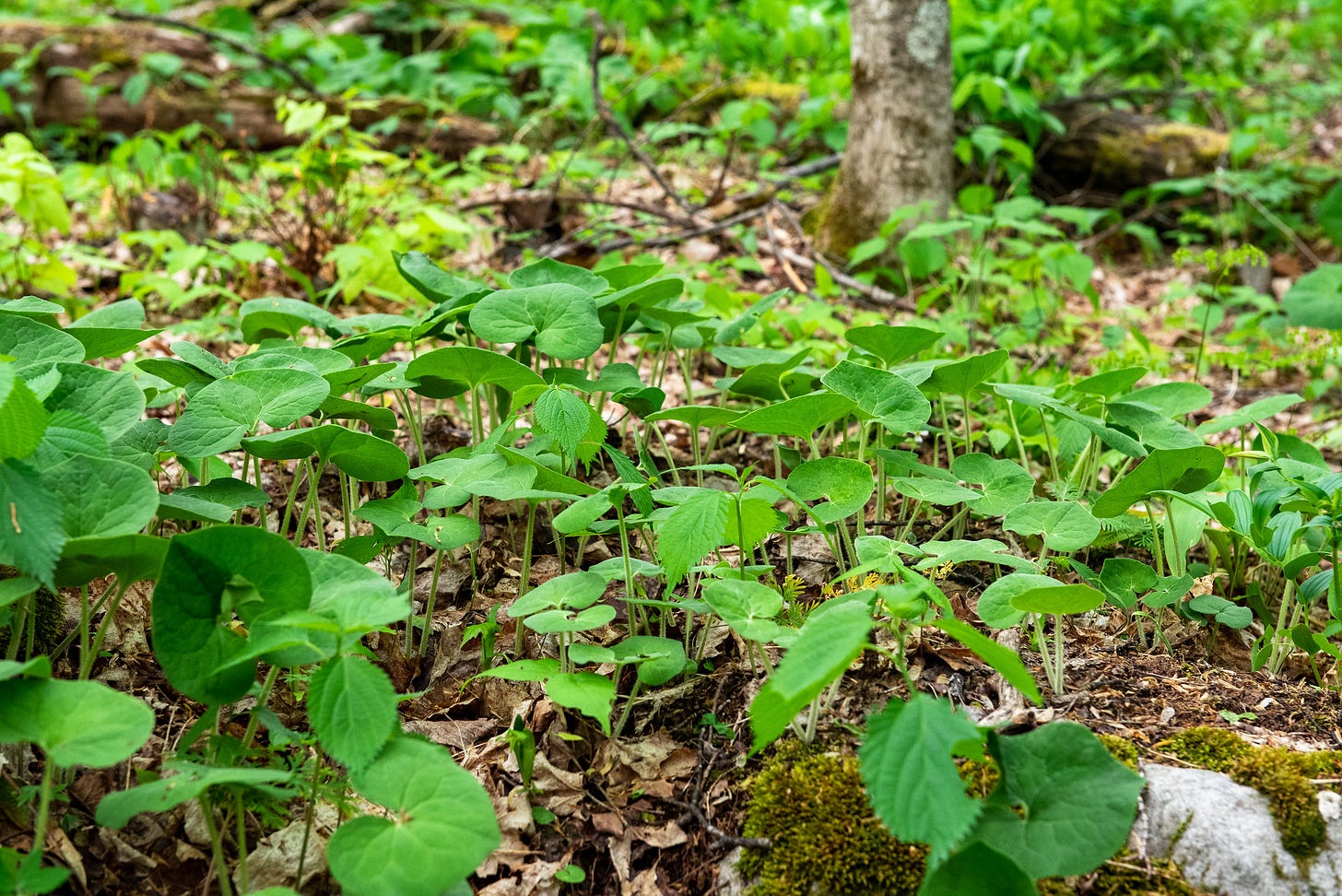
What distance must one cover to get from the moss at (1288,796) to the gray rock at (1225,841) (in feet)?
0.04

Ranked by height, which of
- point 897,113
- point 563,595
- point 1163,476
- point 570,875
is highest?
point 897,113

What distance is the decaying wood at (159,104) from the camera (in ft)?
18.1

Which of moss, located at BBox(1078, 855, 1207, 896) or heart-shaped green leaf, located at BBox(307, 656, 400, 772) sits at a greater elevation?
heart-shaped green leaf, located at BBox(307, 656, 400, 772)

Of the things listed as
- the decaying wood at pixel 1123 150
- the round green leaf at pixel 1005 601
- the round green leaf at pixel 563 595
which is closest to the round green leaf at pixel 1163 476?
the round green leaf at pixel 1005 601

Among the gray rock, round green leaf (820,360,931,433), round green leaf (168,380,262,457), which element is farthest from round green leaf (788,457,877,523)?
round green leaf (168,380,262,457)

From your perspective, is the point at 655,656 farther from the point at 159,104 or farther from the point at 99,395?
the point at 159,104

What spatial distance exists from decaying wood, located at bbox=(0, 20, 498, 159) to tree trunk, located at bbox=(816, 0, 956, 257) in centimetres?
248

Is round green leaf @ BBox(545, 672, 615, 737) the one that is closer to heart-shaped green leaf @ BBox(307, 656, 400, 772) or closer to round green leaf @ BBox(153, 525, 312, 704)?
heart-shaped green leaf @ BBox(307, 656, 400, 772)

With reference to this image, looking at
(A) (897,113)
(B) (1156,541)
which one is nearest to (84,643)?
(B) (1156,541)

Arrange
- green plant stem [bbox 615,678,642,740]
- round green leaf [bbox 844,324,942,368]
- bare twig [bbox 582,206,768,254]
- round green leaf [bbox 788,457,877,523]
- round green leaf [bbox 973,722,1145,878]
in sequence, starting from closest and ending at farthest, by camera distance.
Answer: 1. round green leaf [bbox 973,722,1145,878]
2. green plant stem [bbox 615,678,642,740]
3. round green leaf [bbox 788,457,877,523]
4. round green leaf [bbox 844,324,942,368]
5. bare twig [bbox 582,206,768,254]

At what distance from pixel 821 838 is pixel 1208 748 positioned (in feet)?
2.19

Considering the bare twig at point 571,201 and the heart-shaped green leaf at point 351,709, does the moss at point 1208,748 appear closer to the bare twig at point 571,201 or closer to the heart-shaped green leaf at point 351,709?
the heart-shaped green leaf at point 351,709

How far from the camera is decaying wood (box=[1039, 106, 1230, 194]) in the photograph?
4.99m

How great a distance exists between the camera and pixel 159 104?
551 centimetres
